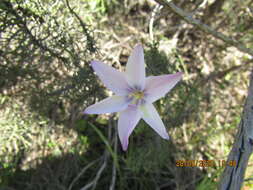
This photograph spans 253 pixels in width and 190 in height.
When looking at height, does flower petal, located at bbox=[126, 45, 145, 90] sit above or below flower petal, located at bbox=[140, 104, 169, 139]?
above

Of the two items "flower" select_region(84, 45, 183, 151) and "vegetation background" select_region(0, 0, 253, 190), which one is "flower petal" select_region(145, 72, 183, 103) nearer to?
"flower" select_region(84, 45, 183, 151)

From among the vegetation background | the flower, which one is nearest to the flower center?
the flower

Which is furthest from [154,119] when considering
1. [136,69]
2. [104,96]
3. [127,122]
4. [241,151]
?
[104,96]

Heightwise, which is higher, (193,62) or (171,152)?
(193,62)

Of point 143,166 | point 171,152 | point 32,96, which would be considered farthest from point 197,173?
point 32,96

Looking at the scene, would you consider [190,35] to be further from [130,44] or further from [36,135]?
[36,135]

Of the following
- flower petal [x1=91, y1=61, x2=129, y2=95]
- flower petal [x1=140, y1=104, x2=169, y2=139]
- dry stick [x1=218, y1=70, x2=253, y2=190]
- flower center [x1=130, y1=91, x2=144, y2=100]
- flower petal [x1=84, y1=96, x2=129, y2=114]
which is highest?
flower petal [x1=91, y1=61, x2=129, y2=95]

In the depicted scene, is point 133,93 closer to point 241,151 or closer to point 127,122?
point 127,122
